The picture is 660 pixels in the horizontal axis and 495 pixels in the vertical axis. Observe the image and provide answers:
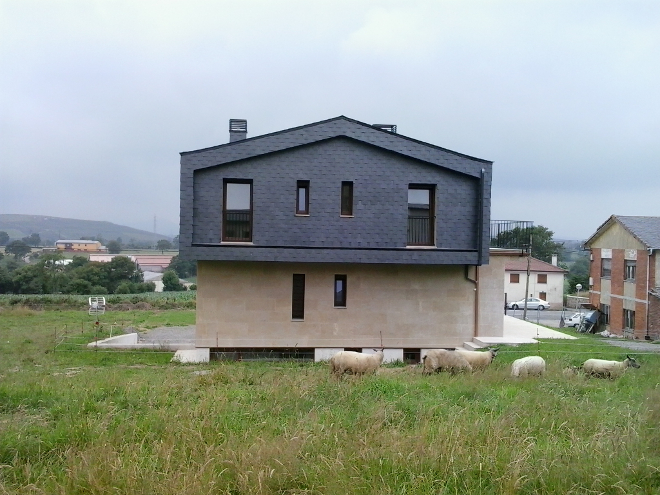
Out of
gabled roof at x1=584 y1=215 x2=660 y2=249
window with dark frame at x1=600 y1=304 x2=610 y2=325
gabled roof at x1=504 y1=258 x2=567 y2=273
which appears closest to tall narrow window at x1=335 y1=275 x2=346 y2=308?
gabled roof at x1=584 y1=215 x2=660 y2=249

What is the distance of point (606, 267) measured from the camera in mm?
42938

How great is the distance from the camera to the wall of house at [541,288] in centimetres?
6712

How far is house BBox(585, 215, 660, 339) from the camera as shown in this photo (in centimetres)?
3597

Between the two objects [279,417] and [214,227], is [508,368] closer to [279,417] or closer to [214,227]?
[279,417]

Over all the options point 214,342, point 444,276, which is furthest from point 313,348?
point 444,276

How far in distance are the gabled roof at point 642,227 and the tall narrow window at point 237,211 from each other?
2768 centimetres

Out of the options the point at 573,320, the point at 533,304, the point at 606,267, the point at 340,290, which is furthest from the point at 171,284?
the point at 340,290

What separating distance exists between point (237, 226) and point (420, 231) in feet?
20.2

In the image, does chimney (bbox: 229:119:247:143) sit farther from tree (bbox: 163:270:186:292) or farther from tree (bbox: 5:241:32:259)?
tree (bbox: 5:241:32:259)

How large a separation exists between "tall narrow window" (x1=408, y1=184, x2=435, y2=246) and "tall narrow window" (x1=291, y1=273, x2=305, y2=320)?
3866mm

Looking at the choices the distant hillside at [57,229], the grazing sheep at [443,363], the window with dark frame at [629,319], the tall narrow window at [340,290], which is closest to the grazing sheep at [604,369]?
the grazing sheep at [443,363]

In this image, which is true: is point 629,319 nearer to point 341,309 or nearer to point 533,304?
point 533,304

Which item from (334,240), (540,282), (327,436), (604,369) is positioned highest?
(334,240)

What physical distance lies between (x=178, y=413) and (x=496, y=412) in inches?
186
